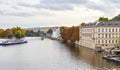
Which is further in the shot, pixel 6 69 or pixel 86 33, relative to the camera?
pixel 86 33

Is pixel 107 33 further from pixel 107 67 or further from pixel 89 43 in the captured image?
pixel 107 67

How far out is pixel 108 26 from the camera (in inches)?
2707

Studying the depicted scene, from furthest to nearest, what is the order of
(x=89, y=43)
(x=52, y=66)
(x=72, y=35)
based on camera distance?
(x=72, y=35) < (x=89, y=43) < (x=52, y=66)

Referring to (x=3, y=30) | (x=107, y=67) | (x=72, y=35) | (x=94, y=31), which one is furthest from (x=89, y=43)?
(x=3, y=30)

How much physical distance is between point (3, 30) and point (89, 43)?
423 ft

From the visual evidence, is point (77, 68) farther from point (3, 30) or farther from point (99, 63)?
point (3, 30)

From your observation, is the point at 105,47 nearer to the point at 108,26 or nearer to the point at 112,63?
the point at 108,26

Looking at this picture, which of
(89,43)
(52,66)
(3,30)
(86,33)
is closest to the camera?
(52,66)

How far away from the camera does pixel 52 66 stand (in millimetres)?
41312

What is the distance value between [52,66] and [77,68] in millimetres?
3660

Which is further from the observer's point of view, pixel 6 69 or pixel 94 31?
pixel 94 31

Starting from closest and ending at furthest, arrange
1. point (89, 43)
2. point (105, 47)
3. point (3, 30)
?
point (105, 47) → point (89, 43) → point (3, 30)

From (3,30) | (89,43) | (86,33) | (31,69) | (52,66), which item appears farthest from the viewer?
(3,30)

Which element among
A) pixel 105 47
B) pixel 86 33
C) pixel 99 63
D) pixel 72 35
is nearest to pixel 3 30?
pixel 72 35
